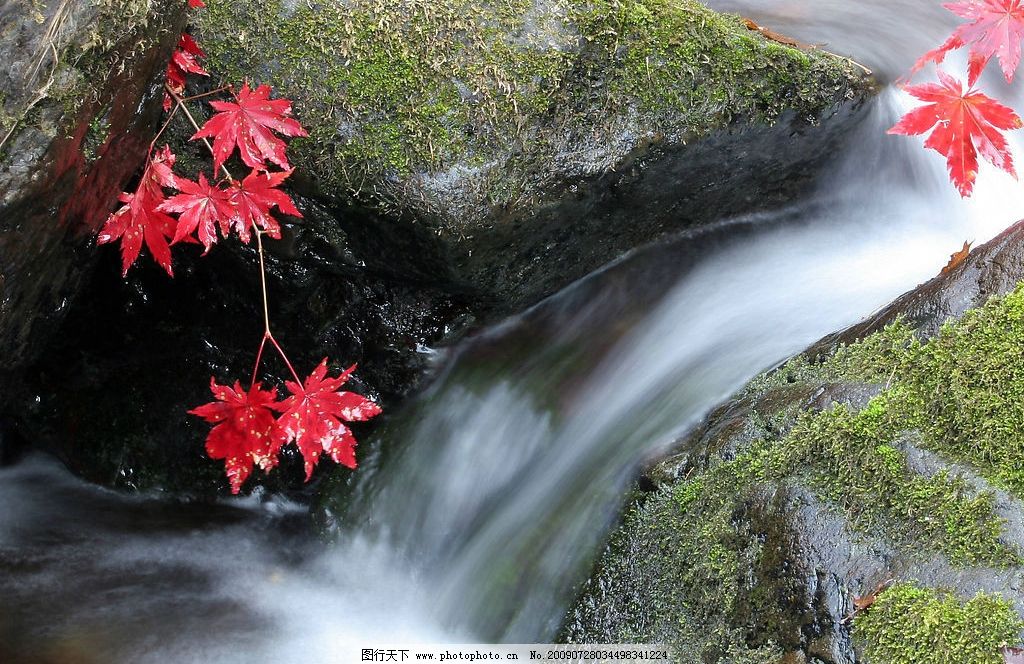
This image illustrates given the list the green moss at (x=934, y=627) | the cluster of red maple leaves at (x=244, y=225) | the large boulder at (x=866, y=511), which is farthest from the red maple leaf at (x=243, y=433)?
the green moss at (x=934, y=627)

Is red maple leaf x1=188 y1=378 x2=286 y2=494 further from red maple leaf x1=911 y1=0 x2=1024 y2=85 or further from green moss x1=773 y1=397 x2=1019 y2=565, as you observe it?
red maple leaf x1=911 y1=0 x2=1024 y2=85

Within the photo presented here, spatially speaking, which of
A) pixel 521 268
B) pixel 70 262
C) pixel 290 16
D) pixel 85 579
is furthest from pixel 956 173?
pixel 85 579

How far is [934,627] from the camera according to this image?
74.8 inches

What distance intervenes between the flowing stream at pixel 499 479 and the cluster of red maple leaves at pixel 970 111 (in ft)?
2.42

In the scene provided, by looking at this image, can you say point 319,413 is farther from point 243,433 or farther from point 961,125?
point 961,125

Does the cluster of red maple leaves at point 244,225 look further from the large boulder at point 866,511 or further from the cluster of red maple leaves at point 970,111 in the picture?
the cluster of red maple leaves at point 970,111

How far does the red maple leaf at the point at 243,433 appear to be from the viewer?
8.33 ft

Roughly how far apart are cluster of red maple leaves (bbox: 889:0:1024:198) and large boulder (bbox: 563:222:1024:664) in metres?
0.35

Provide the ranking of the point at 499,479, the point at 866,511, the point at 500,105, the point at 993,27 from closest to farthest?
the point at 866,511
the point at 993,27
the point at 500,105
the point at 499,479

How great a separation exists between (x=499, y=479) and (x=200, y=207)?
5.19 ft

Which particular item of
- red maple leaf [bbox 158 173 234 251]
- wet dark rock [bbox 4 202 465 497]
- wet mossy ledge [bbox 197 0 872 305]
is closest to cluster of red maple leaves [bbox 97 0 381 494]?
red maple leaf [bbox 158 173 234 251]

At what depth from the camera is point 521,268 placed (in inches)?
124

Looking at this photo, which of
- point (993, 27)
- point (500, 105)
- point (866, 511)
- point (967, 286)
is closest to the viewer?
point (866, 511)

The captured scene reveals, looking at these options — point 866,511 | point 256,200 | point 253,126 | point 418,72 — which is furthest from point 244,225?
point 866,511
